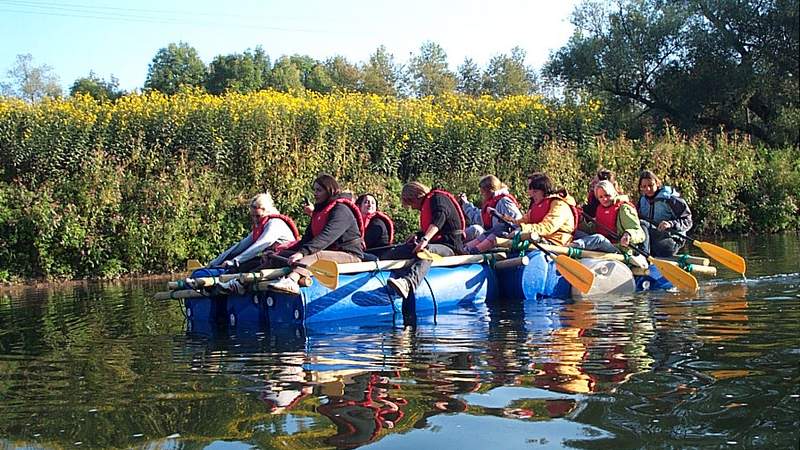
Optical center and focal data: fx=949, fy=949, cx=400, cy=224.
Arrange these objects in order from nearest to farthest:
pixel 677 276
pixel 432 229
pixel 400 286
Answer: pixel 400 286 → pixel 432 229 → pixel 677 276

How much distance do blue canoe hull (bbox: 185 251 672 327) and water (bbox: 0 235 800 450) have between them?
0.24m

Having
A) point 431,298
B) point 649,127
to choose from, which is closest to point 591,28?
point 649,127

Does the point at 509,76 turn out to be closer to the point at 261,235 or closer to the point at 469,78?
the point at 469,78

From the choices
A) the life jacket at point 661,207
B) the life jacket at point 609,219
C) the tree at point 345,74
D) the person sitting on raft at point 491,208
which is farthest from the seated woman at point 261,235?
the tree at point 345,74

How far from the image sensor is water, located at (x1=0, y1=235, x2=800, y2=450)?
3.87 m

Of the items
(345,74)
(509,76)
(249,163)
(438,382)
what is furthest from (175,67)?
(438,382)

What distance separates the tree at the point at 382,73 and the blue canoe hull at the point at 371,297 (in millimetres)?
38991

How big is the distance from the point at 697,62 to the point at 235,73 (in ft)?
100

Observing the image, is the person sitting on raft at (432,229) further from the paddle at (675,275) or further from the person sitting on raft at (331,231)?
the paddle at (675,275)

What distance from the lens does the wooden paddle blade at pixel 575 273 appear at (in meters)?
8.89

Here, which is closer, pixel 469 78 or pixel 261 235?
pixel 261 235

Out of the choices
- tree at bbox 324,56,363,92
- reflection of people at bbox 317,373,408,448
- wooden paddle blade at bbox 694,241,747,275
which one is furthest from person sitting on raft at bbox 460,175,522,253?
tree at bbox 324,56,363,92

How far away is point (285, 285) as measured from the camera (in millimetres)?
7613

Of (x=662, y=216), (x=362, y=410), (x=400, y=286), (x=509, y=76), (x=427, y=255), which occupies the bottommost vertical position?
(x=362, y=410)
